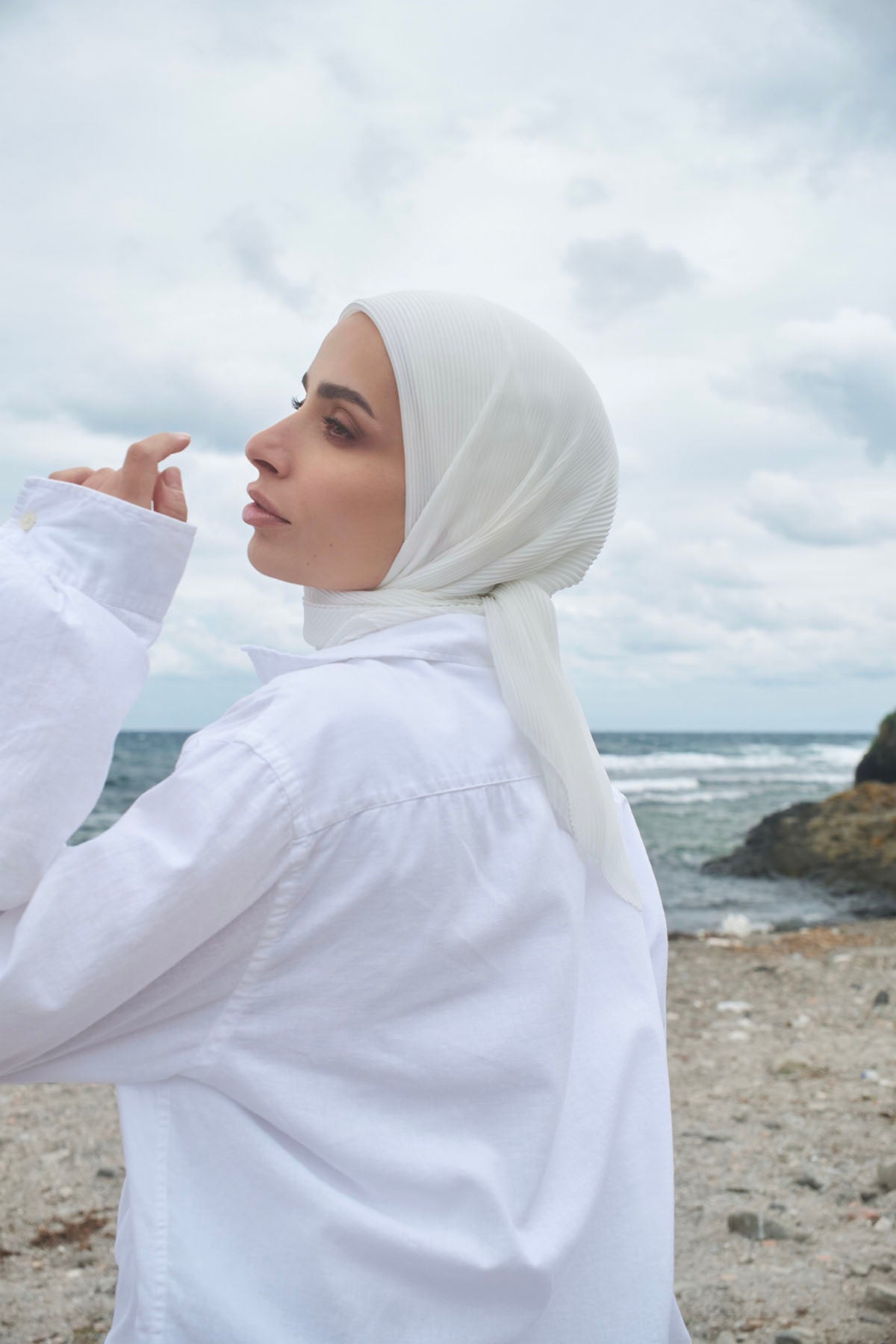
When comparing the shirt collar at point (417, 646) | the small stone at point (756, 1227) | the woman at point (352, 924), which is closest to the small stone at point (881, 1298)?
the small stone at point (756, 1227)

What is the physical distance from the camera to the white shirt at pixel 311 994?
135 centimetres

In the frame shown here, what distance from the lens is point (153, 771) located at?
121 ft

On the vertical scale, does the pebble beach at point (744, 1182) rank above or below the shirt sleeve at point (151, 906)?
below

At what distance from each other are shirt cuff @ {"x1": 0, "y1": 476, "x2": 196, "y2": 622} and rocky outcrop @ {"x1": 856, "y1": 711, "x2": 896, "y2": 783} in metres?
18.8

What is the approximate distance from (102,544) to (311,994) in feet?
2.38

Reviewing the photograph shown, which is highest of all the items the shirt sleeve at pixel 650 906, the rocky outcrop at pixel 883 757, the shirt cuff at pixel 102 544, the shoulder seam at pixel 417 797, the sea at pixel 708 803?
the shirt cuff at pixel 102 544

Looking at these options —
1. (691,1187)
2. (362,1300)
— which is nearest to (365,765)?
(362,1300)

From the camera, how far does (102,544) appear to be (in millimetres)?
1653

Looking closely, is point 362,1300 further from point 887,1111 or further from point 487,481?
point 887,1111

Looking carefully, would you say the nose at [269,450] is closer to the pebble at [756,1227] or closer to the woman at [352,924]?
the woman at [352,924]

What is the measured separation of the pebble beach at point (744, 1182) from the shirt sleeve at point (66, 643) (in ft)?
3.76

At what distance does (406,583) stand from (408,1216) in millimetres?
900

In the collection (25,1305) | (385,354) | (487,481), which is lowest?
(25,1305)

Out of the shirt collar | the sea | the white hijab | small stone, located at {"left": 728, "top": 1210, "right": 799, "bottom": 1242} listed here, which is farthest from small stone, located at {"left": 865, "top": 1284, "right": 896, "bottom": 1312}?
the sea
